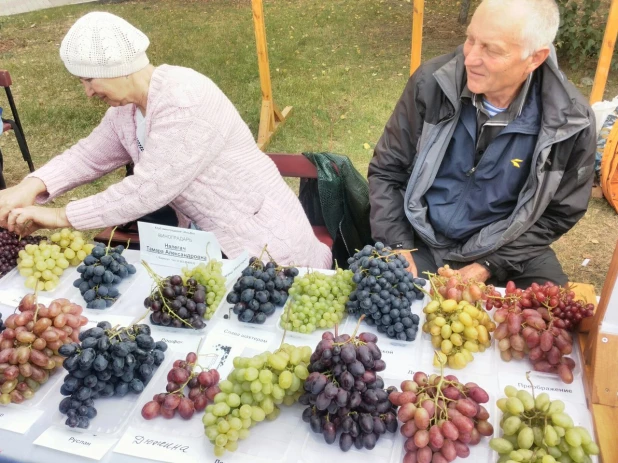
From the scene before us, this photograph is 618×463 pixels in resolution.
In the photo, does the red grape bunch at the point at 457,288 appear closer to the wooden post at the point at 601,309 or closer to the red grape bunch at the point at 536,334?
the red grape bunch at the point at 536,334

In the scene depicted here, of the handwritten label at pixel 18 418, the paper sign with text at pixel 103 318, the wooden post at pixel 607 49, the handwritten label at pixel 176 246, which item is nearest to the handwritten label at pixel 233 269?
the handwritten label at pixel 176 246

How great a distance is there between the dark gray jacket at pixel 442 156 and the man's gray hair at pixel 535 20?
14cm

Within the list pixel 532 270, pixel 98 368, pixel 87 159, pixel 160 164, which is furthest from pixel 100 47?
pixel 532 270

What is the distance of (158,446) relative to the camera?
51.4 inches

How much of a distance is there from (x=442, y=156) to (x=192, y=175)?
3.23 feet

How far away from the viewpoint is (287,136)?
17.0 feet

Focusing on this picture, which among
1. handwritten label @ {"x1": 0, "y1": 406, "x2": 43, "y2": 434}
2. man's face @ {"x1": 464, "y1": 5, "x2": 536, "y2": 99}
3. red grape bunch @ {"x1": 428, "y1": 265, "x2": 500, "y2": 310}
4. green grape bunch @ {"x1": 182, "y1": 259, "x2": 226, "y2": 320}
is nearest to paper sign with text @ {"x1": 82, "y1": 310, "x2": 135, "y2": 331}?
green grape bunch @ {"x1": 182, "y1": 259, "x2": 226, "y2": 320}

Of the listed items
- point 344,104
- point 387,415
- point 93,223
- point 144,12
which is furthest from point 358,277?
point 144,12

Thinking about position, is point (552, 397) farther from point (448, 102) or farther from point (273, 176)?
point (273, 176)

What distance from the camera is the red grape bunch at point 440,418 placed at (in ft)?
3.90

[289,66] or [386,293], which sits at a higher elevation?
[386,293]

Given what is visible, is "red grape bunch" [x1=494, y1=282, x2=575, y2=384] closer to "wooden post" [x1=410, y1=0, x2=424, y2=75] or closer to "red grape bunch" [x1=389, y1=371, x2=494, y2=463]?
"red grape bunch" [x1=389, y1=371, x2=494, y2=463]

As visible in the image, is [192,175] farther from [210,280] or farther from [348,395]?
[348,395]

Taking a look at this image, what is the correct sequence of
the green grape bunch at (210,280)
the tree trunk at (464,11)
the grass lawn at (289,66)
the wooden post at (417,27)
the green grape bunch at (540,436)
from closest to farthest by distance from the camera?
the green grape bunch at (540,436) → the green grape bunch at (210,280) → the wooden post at (417,27) → the grass lawn at (289,66) → the tree trunk at (464,11)
